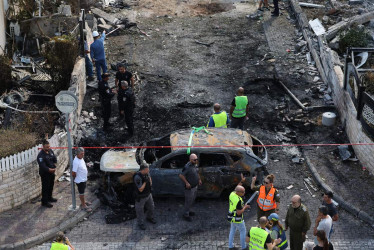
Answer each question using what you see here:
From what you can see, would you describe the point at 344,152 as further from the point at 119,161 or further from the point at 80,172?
the point at 80,172

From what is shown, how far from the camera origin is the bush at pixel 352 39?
20844 millimetres

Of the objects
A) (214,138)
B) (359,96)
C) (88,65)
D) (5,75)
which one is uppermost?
(359,96)

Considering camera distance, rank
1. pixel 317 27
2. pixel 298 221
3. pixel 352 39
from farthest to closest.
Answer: pixel 317 27 < pixel 352 39 < pixel 298 221

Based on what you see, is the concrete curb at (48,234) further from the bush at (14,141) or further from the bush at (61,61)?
the bush at (61,61)

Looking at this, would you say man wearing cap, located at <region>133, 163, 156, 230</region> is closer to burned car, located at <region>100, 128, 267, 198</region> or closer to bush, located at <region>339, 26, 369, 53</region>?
burned car, located at <region>100, 128, 267, 198</region>

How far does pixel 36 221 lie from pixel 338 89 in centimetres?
930

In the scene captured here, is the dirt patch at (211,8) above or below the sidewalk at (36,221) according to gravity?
below

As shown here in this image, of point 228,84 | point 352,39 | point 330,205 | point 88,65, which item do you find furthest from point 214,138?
point 352,39

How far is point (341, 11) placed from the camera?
24078mm

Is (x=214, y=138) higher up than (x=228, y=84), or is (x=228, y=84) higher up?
(x=214, y=138)

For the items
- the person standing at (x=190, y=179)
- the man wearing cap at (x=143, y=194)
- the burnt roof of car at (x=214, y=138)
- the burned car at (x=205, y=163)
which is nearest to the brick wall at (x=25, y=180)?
the burned car at (x=205, y=163)

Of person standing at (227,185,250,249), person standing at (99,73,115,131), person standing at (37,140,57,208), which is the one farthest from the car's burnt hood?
person standing at (227,185,250,249)

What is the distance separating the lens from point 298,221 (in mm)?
11805

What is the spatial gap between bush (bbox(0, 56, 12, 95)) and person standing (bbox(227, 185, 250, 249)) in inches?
357
